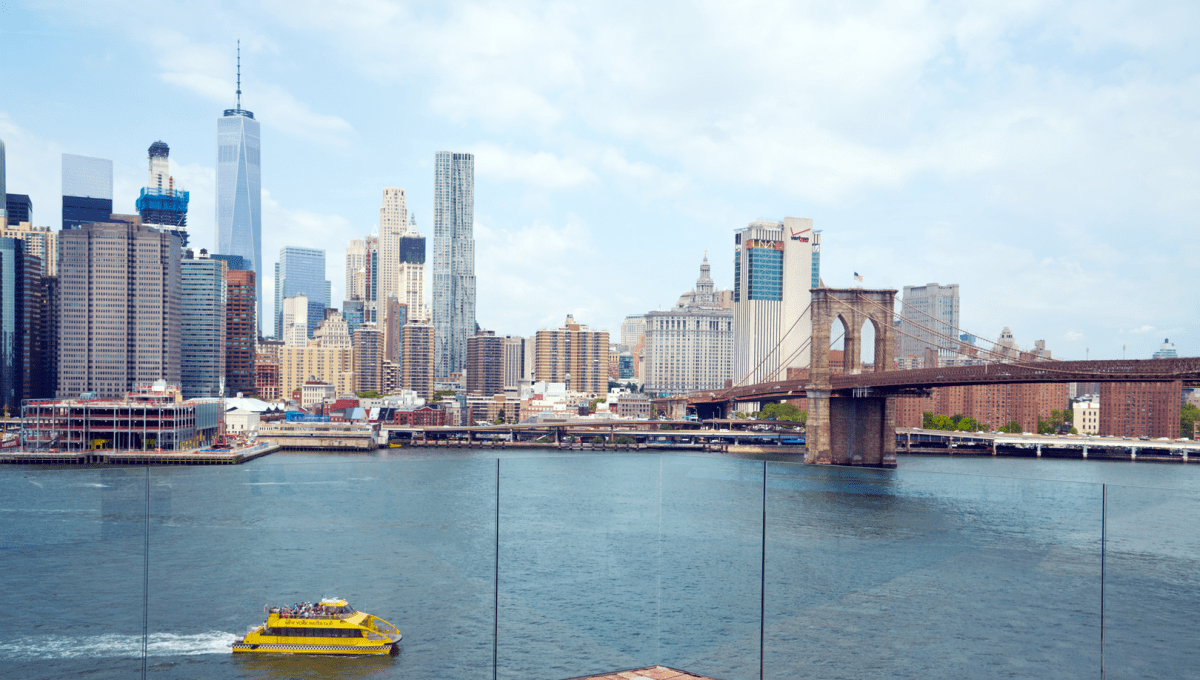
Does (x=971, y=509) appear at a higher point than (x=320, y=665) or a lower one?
higher

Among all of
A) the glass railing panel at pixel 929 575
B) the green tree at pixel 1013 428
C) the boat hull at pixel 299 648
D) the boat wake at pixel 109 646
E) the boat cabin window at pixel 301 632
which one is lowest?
the green tree at pixel 1013 428

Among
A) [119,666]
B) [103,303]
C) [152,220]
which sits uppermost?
[152,220]

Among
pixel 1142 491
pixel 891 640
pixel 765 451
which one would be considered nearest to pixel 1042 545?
pixel 1142 491

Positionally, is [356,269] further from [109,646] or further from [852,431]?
[109,646]

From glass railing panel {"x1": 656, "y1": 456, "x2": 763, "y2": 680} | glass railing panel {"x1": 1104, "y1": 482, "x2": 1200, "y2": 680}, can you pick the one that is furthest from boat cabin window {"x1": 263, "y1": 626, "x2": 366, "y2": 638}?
glass railing panel {"x1": 1104, "y1": 482, "x2": 1200, "y2": 680}

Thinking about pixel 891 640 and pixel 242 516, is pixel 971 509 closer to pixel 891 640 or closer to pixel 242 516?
pixel 891 640

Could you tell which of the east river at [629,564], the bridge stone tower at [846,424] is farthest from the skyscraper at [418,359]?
the east river at [629,564]

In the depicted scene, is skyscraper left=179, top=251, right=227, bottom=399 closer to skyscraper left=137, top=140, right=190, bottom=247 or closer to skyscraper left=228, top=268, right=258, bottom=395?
skyscraper left=228, top=268, right=258, bottom=395

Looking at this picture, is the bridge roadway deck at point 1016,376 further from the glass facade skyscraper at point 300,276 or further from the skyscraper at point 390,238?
the glass facade skyscraper at point 300,276
